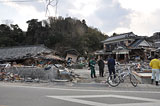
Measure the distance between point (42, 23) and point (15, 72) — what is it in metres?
36.8

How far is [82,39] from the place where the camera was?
42.3 metres

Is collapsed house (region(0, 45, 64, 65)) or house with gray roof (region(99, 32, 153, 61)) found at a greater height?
house with gray roof (region(99, 32, 153, 61))

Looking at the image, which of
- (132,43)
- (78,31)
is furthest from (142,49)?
(78,31)

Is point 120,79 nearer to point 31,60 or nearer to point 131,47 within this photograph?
point 31,60

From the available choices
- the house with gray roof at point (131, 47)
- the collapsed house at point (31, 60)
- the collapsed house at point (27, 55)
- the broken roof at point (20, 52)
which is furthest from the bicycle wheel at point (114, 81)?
the house with gray roof at point (131, 47)

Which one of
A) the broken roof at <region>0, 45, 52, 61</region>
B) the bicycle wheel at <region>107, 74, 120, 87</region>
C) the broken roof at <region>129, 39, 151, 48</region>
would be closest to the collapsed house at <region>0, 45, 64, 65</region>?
the broken roof at <region>0, 45, 52, 61</region>

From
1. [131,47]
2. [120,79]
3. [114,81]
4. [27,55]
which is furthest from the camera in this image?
[131,47]

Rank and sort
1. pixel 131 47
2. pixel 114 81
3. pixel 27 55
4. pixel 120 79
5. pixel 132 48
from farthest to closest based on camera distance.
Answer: pixel 131 47, pixel 132 48, pixel 27 55, pixel 120 79, pixel 114 81

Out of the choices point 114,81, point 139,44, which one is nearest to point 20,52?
point 114,81

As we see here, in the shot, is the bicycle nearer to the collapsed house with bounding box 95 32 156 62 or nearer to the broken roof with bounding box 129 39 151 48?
the collapsed house with bounding box 95 32 156 62

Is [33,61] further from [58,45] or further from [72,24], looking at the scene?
[72,24]

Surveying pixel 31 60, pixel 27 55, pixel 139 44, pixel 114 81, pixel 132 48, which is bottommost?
pixel 114 81

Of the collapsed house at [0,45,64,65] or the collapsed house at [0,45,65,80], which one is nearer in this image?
the collapsed house at [0,45,65,80]

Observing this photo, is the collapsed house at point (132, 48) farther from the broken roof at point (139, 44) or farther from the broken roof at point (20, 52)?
the broken roof at point (20, 52)
